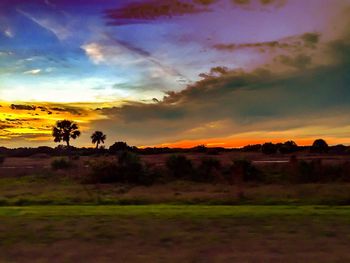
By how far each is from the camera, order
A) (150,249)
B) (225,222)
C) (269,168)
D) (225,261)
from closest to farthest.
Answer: (225,261) < (150,249) < (225,222) < (269,168)

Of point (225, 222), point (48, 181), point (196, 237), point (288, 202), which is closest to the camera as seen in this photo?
point (196, 237)

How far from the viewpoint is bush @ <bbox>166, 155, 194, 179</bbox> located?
136 ft

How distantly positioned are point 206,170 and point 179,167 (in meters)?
2.29

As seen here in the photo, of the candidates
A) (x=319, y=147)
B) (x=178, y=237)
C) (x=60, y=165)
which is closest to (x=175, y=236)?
(x=178, y=237)

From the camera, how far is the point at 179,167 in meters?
→ 42.3

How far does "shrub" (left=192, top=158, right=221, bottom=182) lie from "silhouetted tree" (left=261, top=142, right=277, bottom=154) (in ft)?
122

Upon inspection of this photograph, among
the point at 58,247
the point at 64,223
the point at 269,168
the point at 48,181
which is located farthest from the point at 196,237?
the point at 269,168

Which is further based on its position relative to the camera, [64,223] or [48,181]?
[48,181]

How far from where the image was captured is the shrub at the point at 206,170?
40219 mm

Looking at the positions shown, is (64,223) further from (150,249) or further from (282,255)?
(282,255)

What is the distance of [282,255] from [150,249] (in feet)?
8.40

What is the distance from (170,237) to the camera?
11086 mm

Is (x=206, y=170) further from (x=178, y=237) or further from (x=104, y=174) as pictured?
(x=178, y=237)

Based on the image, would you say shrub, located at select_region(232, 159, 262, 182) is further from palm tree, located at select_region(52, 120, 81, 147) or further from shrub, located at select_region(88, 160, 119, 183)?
palm tree, located at select_region(52, 120, 81, 147)
